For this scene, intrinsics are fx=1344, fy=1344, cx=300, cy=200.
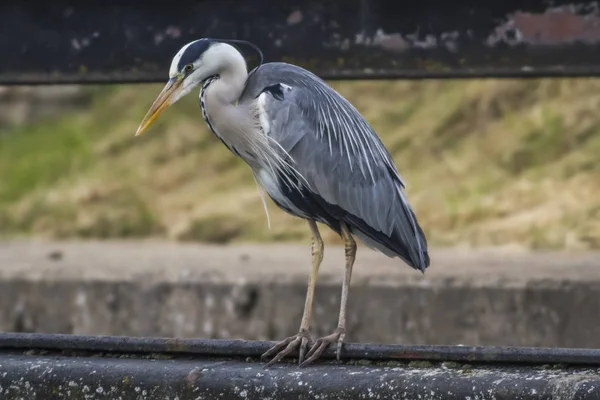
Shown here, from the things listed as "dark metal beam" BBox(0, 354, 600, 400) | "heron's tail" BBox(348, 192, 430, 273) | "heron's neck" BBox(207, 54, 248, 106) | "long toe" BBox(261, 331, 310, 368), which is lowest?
"dark metal beam" BBox(0, 354, 600, 400)

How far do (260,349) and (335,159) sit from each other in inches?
37.6

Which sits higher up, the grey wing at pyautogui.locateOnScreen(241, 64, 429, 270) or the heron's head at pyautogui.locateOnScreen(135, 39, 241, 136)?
the heron's head at pyautogui.locateOnScreen(135, 39, 241, 136)

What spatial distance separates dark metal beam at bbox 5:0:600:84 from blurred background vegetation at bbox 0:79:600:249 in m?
2.50

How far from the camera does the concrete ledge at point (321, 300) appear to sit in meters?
6.25

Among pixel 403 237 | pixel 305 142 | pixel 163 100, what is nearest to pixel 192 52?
pixel 163 100

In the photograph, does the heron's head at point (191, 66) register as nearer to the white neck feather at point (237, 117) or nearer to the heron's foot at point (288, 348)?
the white neck feather at point (237, 117)

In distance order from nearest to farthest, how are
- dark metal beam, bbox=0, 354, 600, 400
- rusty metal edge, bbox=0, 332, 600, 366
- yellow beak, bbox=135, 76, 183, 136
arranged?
dark metal beam, bbox=0, 354, 600, 400 → rusty metal edge, bbox=0, 332, 600, 366 → yellow beak, bbox=135, 76, 183, 136

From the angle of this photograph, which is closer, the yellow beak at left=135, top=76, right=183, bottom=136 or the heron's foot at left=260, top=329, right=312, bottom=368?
the heron's foot at left=260, top=329, right=312, bottom=368

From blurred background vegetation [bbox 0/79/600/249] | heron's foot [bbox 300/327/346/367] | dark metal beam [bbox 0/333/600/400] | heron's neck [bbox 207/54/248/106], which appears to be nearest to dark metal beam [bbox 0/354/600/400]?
dark metal beam [bbox 0/333/600/400]

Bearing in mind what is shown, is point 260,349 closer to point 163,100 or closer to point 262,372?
point 262,372

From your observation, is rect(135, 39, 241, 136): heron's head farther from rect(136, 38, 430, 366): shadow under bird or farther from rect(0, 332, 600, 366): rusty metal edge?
rect(0, 332, 600, 366): rusty metal edge

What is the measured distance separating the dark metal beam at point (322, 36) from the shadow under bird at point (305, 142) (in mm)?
803

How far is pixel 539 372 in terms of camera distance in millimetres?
3611

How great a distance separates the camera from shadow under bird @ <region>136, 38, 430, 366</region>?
4.66 m
